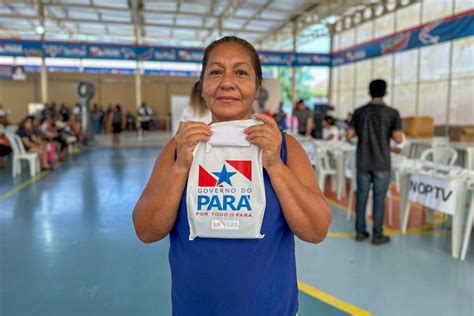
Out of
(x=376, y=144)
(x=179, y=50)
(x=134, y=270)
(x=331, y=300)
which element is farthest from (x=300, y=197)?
(x=179, y=50)

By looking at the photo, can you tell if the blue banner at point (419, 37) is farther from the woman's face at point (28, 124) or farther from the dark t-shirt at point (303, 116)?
the woman's face at point (28, 124)

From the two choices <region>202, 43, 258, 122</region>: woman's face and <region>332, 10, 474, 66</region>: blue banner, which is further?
<region>332, 10, 474, 66</region>: blue banner

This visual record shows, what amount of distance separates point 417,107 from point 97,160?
30.7 ft

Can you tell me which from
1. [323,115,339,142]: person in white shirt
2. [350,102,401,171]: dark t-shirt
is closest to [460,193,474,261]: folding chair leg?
[350,102,401,171]: dark t-shirt

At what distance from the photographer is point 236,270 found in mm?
958

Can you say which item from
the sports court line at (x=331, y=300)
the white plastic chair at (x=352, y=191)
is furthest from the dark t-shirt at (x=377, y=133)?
the sports court line at (x=331, y=300)

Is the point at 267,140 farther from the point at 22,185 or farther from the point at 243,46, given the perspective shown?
the point at 22,185

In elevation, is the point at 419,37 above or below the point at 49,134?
above

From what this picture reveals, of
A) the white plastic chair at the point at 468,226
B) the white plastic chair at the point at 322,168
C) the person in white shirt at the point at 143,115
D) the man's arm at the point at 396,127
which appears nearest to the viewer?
the white plastic chair at the point at 468,226

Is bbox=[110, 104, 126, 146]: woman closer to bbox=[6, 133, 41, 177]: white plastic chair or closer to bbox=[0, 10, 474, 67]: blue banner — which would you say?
bbox=[0, 10, 474, 67]: blue banner

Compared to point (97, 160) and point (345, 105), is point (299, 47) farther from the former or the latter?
point (97, 160)

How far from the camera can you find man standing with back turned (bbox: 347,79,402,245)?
139 inches

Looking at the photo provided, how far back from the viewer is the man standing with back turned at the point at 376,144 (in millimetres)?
3535

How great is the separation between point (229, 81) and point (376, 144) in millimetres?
2862
